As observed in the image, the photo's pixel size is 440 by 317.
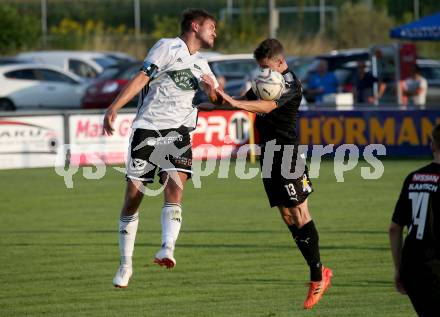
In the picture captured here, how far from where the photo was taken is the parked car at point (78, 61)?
39.6 m

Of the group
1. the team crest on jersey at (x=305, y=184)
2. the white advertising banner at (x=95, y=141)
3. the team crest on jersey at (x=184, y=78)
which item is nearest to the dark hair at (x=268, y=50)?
the team crest on jersey at (x=184, y=78)

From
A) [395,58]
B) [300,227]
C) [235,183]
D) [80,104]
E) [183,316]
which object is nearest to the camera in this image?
[183,316]

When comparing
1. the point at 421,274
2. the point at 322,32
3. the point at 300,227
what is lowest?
the point at 322,32

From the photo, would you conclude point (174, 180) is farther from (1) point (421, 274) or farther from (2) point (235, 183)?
(2) point (235, 183)

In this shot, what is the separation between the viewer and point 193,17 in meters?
9.57

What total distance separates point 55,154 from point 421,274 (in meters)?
17.0

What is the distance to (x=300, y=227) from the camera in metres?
10.0

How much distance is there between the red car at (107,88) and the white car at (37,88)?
1.37m

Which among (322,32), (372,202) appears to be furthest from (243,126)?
(322,32)

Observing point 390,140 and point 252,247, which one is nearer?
point 252,247

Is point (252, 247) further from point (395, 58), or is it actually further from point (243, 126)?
point (395, 58)

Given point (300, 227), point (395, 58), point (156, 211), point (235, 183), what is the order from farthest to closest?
1. point (395, 58)
2. point (235, 183)
3. point (156, 211)
4. point (300, 227)

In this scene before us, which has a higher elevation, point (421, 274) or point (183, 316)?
point (421, 274)

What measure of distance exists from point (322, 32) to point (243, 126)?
29240mm
